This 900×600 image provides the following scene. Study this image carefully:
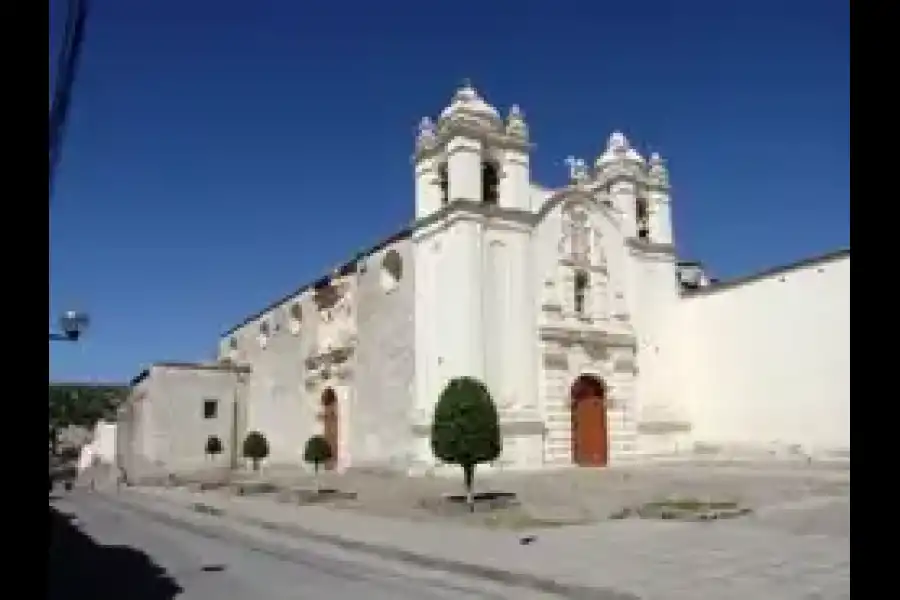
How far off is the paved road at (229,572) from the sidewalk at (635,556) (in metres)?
0.44

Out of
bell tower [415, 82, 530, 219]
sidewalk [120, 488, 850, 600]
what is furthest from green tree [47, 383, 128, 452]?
sidewalk [120, 488, 850, 600]

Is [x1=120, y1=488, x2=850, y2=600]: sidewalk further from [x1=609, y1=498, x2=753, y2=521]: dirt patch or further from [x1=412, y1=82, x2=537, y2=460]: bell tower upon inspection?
[x1=412, y1=82, x2=537, y2=460]: bell tower

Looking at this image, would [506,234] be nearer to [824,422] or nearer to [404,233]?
[404,233]

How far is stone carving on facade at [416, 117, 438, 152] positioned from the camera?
85.1ft

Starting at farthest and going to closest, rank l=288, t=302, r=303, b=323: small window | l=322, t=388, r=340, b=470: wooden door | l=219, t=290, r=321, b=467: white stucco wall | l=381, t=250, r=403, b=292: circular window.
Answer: l=288, t=302, r=303, b=323: small window, l=219, t=290, r=321, b=467: white stucco wall, l=322, t=388, r=340, b=470: wooden door, l=381, t=250, r=403, b=292: circular window

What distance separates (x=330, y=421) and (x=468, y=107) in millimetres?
13265

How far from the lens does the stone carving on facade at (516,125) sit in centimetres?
2625

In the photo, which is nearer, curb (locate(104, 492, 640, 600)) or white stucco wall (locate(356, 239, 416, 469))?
curb (locate(104, 492, 640, 600))

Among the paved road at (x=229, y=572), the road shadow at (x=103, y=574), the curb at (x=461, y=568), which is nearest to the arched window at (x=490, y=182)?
the curb at (x=461, y=568)

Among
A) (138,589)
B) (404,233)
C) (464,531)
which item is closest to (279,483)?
(404,233)

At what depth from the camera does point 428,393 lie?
24172 mm

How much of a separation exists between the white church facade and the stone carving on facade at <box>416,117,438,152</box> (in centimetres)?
7

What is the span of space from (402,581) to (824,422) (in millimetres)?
16900

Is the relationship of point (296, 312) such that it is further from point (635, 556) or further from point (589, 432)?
point (635, 556)
